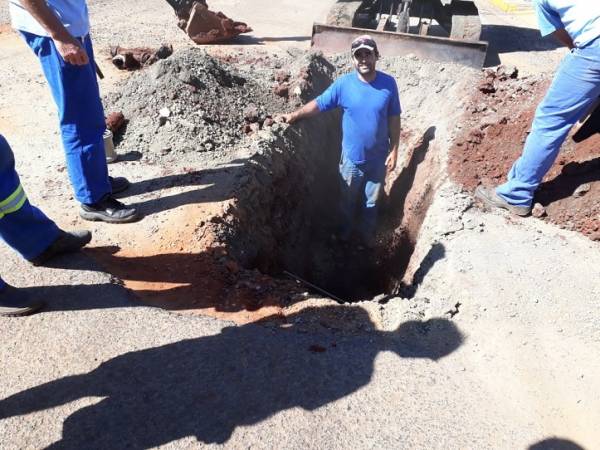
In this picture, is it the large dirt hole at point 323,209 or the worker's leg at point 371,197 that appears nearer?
the large dirt hole at point 323,209

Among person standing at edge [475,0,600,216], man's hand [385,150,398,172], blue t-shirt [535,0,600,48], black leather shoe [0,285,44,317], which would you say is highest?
blue t-shirt [535,0,600,48]

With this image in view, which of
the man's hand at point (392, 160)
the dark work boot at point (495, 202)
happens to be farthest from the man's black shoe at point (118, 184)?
the dark work boot at point (495, 202)

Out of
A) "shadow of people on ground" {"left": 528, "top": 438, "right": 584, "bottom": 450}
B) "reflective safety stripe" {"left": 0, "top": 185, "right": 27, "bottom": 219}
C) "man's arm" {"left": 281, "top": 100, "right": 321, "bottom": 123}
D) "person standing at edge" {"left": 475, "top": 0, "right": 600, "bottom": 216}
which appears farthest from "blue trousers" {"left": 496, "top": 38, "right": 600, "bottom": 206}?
"reflective safety stripe" {"left": 0, "top": 185, "right": 27, "bottom": 219}

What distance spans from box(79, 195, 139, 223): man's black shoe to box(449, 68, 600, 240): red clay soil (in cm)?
331

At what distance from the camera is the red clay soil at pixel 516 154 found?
4.29 metres

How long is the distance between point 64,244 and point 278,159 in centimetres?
250

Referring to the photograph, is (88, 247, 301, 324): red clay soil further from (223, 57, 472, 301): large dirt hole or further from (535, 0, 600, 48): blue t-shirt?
(535, 0, 600, 48): blue t-shirt

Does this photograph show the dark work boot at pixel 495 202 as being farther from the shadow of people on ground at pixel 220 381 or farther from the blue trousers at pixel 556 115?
the shadow of people on ground at pixel 220 381

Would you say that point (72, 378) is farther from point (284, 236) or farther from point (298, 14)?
point (298, 14)

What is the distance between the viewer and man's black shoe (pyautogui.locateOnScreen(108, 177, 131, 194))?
4676mm

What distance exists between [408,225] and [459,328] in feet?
8.00

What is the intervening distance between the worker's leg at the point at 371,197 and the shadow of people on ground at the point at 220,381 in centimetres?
245

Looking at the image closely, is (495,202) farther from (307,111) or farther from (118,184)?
(118,184)

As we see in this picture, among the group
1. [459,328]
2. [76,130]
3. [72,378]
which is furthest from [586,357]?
[76,130]
